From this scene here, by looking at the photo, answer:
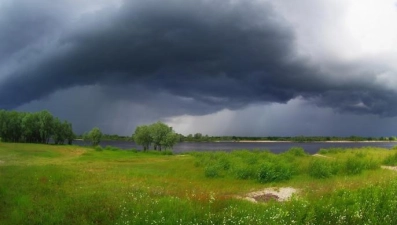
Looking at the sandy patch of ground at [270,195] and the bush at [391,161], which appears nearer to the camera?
the sandy patch of ground at [270,195]

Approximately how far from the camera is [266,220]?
41.8 ft

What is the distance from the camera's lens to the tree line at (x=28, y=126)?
360ft

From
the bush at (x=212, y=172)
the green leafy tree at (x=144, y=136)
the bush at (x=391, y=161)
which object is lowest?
the bush at (x=212, y=172)

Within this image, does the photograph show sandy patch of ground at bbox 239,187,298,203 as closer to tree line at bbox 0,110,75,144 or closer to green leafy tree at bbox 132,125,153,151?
green leafy tree at bbox 132,125,153,151

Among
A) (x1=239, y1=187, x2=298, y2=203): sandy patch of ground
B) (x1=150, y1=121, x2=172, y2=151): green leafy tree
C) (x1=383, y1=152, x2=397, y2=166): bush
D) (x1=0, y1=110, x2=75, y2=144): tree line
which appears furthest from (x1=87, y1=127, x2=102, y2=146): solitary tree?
(x1=239, y1=187, x2=298, y2=203): sandy patch of ground

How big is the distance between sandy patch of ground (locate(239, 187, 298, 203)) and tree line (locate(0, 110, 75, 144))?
344 feet

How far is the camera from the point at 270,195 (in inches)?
829

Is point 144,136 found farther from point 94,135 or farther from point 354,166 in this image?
point 354,166

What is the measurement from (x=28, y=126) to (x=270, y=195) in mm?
108664

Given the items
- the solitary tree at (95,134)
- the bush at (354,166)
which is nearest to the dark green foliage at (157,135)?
the solitary tree at (95,134)

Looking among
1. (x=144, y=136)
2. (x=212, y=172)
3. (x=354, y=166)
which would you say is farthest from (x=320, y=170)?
(x=144, y=136)

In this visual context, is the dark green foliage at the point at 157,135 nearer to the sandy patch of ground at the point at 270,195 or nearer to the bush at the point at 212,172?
the bush at the point at 212,172

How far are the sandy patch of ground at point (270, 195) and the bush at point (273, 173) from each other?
14.4 ft

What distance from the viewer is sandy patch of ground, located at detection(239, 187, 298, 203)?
19.7 m
